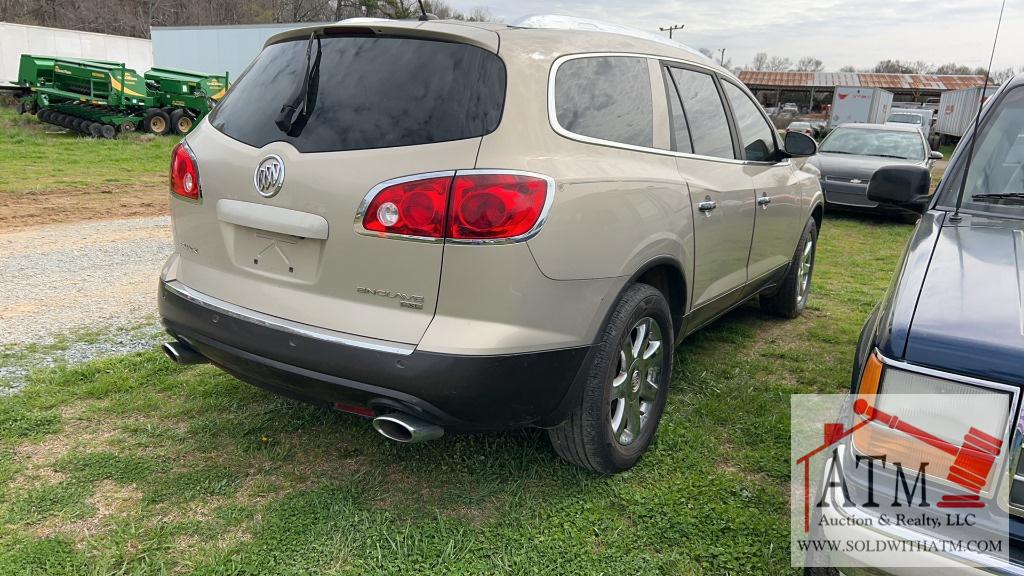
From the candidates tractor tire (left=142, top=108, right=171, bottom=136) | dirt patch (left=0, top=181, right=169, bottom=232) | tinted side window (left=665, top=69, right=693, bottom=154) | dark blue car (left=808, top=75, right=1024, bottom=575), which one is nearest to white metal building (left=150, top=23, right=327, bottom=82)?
tractor tire (left=142, top=108, right=171, bottom=136)

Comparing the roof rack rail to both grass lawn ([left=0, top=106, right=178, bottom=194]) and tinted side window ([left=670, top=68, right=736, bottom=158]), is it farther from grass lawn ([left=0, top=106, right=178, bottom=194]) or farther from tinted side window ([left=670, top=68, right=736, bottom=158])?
grass lawn ([left=0, top=106, right=178, bottom=194])

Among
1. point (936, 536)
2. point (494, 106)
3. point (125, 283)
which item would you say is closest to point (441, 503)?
point (494, 106)

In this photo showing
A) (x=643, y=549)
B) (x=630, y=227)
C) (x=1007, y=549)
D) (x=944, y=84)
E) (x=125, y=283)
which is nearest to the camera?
(x=1007, y=549)

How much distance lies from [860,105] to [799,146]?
40.4 meters

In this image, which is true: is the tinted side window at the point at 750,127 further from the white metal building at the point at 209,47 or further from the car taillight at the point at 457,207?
the white metal building at the point at 209,47

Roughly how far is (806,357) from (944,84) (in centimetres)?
6429

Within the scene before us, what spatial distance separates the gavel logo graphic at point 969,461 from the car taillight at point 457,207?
128 centimetres

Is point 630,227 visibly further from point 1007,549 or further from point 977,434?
point 1007,549

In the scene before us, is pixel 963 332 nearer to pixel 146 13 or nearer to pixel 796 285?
pixel 796 285

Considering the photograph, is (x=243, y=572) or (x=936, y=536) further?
(x=243, y=572)

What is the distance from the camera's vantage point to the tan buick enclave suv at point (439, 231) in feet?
7.47

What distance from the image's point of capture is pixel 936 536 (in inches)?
65.1

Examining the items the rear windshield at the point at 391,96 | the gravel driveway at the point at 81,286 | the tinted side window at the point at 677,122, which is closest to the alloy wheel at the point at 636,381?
the tinted side window at the point at 677,122

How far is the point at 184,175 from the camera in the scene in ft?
9.36
